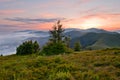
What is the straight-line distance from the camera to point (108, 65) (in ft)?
61.4

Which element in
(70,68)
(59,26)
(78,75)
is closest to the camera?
(78,75)

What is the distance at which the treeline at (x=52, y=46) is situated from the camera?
5075 cm

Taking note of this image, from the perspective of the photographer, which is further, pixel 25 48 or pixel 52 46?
pixel 25 48

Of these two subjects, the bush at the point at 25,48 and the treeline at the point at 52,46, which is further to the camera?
the bush at the point at 25,48

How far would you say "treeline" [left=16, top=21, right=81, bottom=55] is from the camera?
167 ft

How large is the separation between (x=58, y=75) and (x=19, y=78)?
241 centimetres

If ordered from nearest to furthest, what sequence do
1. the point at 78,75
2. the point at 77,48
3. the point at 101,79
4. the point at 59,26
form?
the point at 101,79, the point at 78,75, the point at 77,48, the point at 59,26

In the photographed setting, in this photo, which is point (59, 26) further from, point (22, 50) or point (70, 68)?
point (70, 68)

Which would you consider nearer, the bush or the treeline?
the treeline

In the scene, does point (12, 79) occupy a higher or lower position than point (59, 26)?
lower

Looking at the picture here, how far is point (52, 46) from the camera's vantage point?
170 feet

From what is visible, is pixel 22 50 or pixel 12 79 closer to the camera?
pixel 12 79

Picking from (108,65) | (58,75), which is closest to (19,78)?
(58,75)

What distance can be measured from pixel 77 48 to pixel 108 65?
264ft
